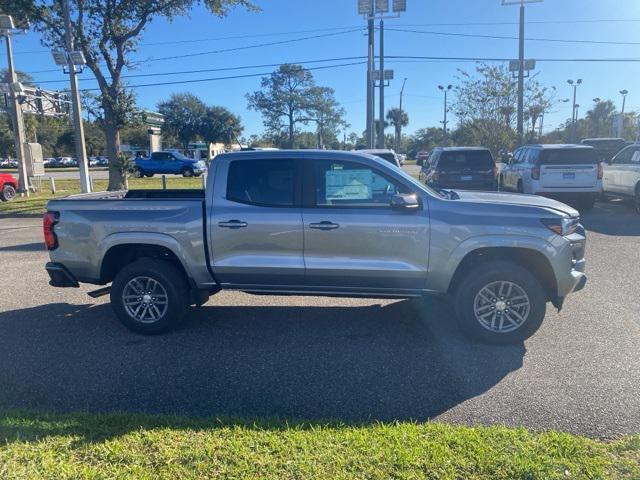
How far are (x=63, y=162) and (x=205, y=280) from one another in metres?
80.7

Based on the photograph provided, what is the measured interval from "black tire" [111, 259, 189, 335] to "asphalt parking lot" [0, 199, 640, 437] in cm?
19

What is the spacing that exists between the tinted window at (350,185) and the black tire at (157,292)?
1.73 m

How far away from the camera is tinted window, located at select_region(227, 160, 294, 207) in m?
5.25

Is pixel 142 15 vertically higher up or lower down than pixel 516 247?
higher up

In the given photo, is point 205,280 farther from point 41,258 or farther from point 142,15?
point 142,15

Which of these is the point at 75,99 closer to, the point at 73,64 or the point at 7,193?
the point at 73,64

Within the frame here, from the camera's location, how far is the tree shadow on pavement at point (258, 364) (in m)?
3.94

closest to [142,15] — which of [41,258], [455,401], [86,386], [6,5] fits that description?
[6,5]

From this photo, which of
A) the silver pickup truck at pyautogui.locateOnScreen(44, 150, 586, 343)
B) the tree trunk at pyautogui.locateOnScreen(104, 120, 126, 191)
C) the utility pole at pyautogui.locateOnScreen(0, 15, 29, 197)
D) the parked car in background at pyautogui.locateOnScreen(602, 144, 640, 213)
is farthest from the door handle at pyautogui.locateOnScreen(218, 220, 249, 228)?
the utility pole at pyautogui.locateOnScreen(0, 15, 29, 197)

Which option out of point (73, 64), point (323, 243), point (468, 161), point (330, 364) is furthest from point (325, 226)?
point (73, 64)

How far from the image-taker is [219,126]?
6962cm

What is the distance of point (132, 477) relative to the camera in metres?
2.93

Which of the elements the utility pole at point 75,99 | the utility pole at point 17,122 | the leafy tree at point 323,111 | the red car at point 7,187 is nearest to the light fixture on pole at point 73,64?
the utility pole at point 75,99

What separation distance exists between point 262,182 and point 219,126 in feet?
221
